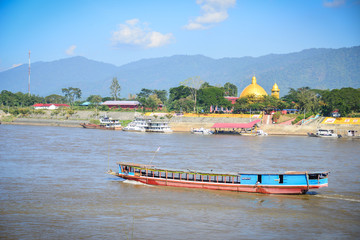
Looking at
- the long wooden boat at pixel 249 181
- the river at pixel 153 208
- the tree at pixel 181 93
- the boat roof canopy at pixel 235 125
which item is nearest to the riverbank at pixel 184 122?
the boat roof canopy at pixel 235 125

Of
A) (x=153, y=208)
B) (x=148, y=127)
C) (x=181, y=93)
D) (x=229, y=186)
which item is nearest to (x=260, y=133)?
(x=148, y=127)

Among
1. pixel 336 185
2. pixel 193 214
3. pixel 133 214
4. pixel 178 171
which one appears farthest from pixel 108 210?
pixel 336 185

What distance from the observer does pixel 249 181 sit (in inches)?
870

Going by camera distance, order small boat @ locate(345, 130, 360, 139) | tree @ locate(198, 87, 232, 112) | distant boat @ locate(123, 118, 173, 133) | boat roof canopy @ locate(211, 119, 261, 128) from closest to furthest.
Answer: small boat @ locate(345, 130, 360, 139) < boat roof canopy @ locate(211, 119, 261, 128) < distant boat @ locate(123, 118, 173, 133) < tree @ locate(198, 87, 232, 112)

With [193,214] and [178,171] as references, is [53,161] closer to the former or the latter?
[178,171]

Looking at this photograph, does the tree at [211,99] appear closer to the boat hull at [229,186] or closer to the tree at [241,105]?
the tree at [241,105]

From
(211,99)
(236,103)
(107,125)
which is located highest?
(211,99)

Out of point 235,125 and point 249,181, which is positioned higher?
point 235,125

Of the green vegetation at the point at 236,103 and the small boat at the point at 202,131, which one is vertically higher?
the green vegetation at the point at 236,103

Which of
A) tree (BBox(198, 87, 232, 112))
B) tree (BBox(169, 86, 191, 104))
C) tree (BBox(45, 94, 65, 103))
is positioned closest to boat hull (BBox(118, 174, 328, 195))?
tree (BBox(198, 87, 232, 112))

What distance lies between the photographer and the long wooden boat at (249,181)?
2156 cm

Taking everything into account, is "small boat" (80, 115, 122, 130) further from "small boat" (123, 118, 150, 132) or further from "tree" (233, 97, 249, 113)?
"tree" (233, 97, 249, 113)

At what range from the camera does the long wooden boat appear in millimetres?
21562

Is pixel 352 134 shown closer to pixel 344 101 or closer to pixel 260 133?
pixel 344 101
